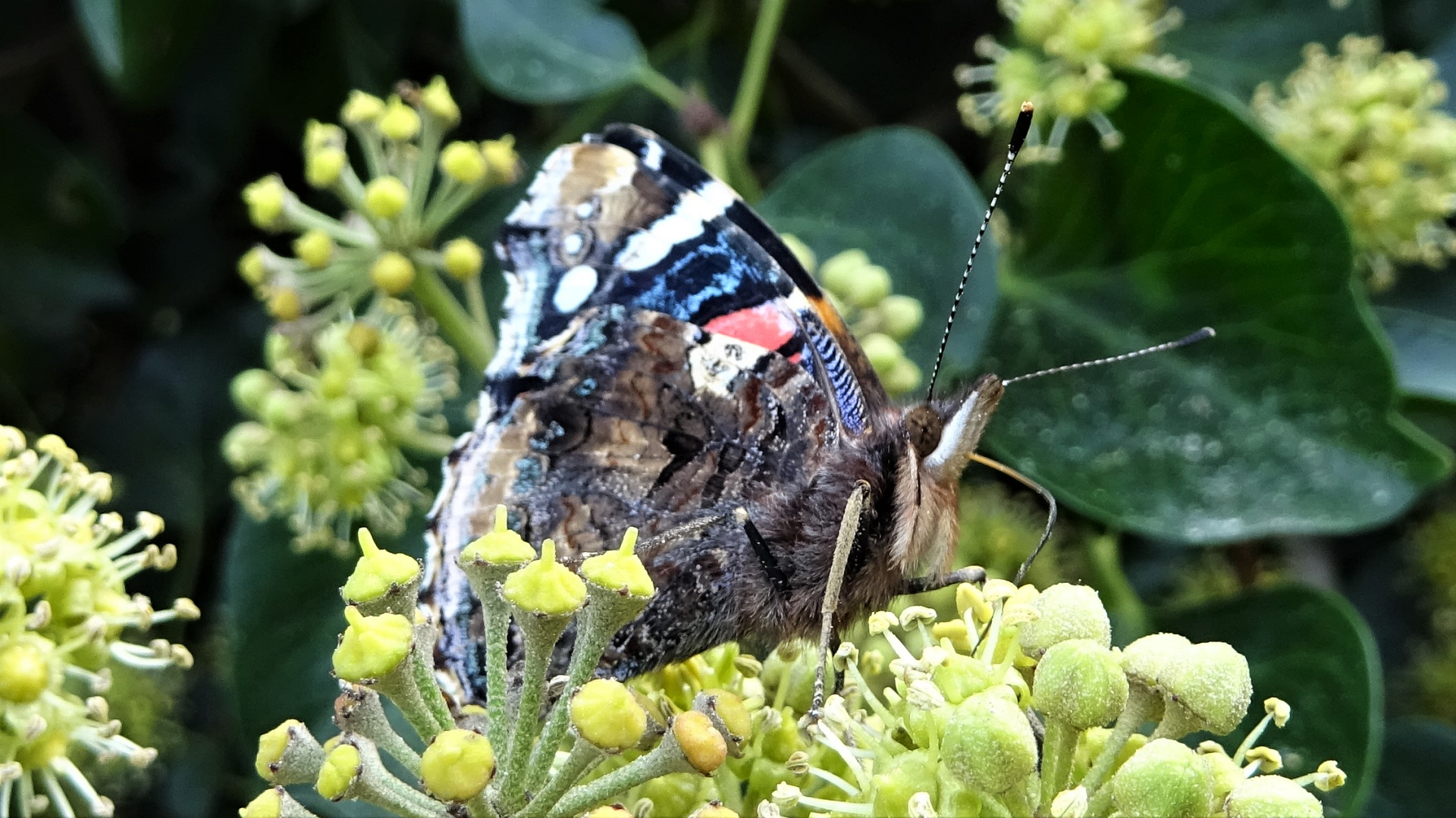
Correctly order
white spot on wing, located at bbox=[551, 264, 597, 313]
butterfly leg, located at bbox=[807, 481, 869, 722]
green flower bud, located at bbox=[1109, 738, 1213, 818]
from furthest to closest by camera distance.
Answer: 1. white spot on wing, located at bbox=[551, 264, 597, 313]
2. butterfly leg, located at bbox=[807, 481, 869, 722]
3. green flower bud, located at bbox=[1109, 738, 1213, 818]

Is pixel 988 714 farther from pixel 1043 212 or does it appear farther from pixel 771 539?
pixel 1043 212

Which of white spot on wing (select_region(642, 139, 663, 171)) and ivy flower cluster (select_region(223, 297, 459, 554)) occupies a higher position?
white spot on wing (select_region(642, 139, 663, 171))

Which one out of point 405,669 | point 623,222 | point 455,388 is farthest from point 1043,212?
point 405,669

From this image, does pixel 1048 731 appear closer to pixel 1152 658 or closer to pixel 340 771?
pixel 1152 658

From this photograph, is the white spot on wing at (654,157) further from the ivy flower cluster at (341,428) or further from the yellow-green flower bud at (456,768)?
the yellow-green flower bud at (456,768)

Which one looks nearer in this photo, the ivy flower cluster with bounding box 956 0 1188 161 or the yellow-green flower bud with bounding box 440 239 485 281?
the yellow-green flower bud with bounding box 440 239 485 281

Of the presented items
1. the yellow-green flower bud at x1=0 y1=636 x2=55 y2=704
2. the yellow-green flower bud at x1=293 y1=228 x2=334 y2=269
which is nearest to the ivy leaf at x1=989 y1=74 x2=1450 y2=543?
the yellow-green flower bud at x1=293 y1=228 x2=334 y2=269

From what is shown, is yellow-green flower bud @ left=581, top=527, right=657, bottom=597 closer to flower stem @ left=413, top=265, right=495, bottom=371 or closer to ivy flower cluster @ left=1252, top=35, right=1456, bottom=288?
flower stem @ left=413, top=265, right=495, bottom=371
